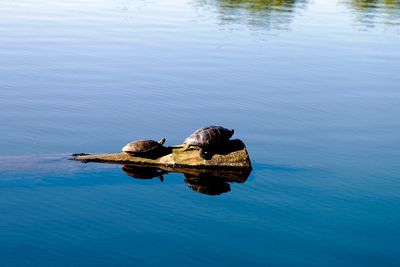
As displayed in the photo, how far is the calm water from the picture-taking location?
1145 cm

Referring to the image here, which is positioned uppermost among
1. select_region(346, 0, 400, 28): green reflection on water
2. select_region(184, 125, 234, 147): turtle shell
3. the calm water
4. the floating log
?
select_region(184, 125, 234, 147): turtle shell

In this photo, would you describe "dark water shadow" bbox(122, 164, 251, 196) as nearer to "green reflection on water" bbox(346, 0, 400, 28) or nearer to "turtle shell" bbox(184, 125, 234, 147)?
"turtle shell" bbox(184, 125, 234, 147)

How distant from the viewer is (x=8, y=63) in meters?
23.8

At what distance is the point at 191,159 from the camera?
14.3m

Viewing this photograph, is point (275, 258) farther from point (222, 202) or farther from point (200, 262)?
point (222, 202)

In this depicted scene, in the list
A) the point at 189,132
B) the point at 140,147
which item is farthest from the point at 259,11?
the point at 140,147

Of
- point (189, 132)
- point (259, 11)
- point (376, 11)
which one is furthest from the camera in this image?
point (376, 11)

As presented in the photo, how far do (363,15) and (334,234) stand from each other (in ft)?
113

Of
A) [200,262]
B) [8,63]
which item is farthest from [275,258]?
[8,63]

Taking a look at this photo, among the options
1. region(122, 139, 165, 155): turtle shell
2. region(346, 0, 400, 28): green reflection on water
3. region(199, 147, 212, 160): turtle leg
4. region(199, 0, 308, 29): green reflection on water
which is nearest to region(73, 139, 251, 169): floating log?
region(199, 147, 212, 160): turtle leg

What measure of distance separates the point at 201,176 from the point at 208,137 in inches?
32.4

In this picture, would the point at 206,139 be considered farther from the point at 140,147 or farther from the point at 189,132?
the point at 189,132

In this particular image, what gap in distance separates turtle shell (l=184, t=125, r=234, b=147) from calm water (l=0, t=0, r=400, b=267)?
31.2 inches

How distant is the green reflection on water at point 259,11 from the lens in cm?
3806
